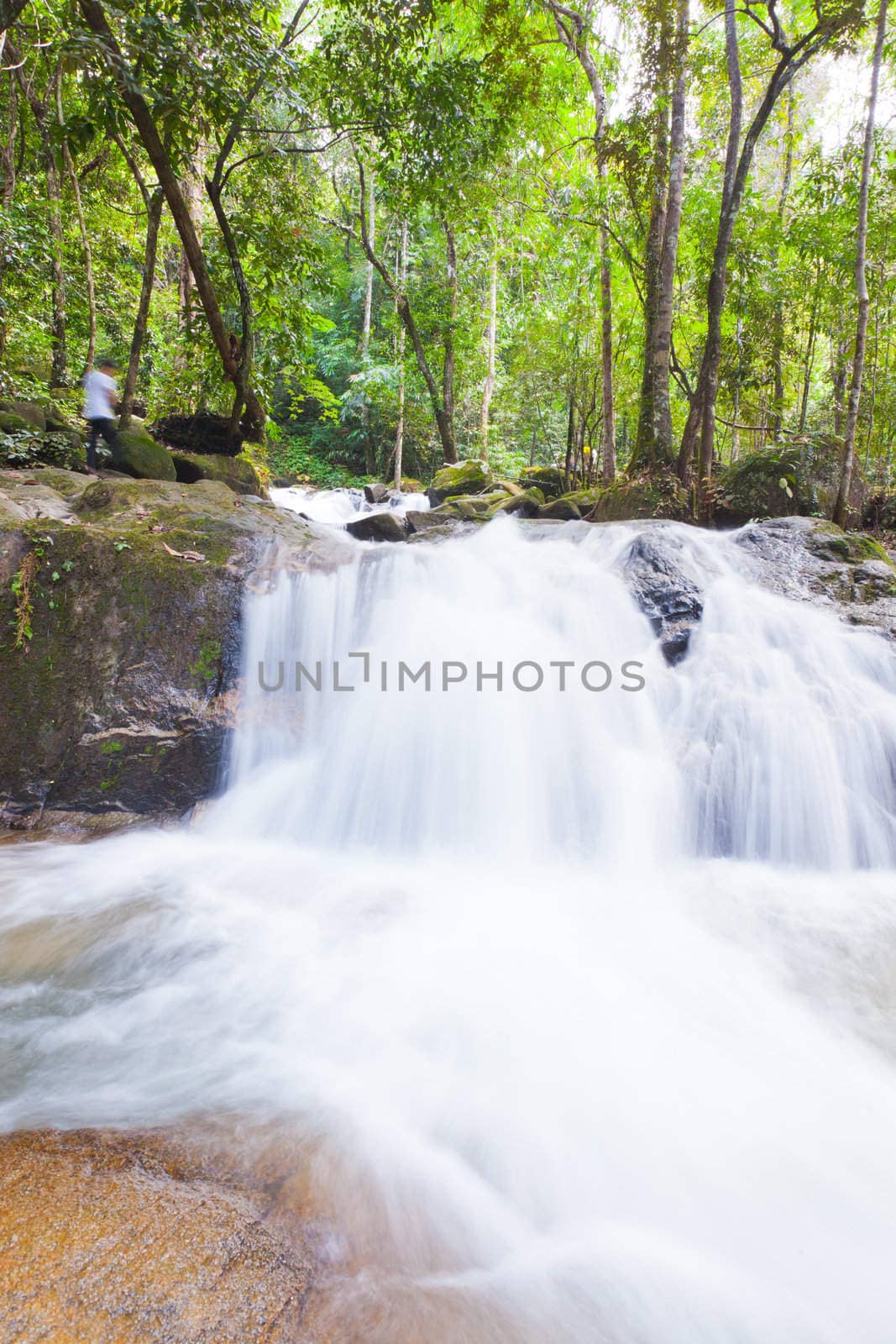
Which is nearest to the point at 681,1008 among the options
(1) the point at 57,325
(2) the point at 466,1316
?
(2) the point at 466,1316

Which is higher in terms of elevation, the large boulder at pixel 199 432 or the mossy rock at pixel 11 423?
the large boulder at pixel 199 432

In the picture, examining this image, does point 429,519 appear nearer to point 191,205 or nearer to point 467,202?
point 467,202

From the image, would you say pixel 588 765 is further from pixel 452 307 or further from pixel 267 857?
pixel 452 307

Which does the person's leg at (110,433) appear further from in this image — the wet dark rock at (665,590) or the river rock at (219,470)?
the wet dark rock at (665,590)

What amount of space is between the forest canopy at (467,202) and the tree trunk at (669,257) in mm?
40

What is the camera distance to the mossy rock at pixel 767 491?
7.34m

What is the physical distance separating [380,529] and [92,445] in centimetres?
347

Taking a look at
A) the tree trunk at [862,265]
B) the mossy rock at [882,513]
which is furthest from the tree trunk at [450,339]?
the mossy rock at [882,513]

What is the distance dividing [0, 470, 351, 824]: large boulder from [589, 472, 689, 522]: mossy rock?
208 inches

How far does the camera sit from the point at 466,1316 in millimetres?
1320

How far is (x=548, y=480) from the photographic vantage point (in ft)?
43.3

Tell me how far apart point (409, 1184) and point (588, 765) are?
295 centimetres

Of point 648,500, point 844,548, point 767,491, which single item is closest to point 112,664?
point 844,548

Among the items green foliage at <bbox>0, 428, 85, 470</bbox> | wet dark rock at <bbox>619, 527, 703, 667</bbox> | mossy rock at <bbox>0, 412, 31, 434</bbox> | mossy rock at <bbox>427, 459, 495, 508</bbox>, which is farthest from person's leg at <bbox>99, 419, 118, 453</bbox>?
mossy rock at <bbox>427, 459, 495, 508</bbox>
